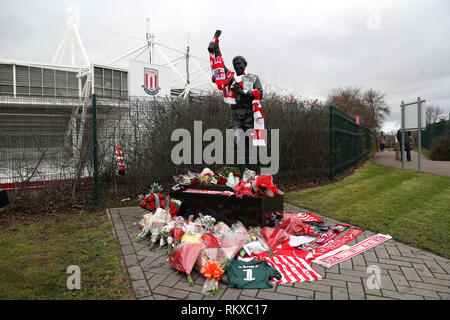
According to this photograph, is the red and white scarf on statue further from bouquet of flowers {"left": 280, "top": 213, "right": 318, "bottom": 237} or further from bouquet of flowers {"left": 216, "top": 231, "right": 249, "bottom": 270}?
bouquet of flowers {"left": 216, "top": 231, "right": 249, "bottom": 270}

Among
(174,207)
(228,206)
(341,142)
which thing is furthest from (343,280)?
(341,142)

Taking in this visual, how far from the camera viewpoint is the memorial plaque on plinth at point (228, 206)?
13.5 ft

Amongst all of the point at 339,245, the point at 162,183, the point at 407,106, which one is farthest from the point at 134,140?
the point at 407,106

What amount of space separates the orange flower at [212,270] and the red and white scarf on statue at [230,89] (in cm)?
250

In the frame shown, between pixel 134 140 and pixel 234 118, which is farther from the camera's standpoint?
pixel 134 140

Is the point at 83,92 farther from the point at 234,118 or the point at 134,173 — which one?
the point at 234,118

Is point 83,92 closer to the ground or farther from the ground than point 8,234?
farther from the ground

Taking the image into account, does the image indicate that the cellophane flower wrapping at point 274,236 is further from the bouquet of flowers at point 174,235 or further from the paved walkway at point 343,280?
the bouquet of flowers at point 174,235

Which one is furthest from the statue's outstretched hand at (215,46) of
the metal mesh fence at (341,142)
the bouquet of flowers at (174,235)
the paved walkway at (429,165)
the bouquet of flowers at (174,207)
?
the paved walkway at (429,165)

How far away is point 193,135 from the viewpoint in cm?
764

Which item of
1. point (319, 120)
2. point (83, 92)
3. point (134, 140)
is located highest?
point (83, 92)

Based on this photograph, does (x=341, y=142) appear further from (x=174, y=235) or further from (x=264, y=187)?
(x=174, y=235)

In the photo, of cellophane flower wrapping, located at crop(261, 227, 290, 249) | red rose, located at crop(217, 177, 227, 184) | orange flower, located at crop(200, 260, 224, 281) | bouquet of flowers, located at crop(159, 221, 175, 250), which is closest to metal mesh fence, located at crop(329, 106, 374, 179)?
red rose, located at crop(217, 177, 227, 184)
